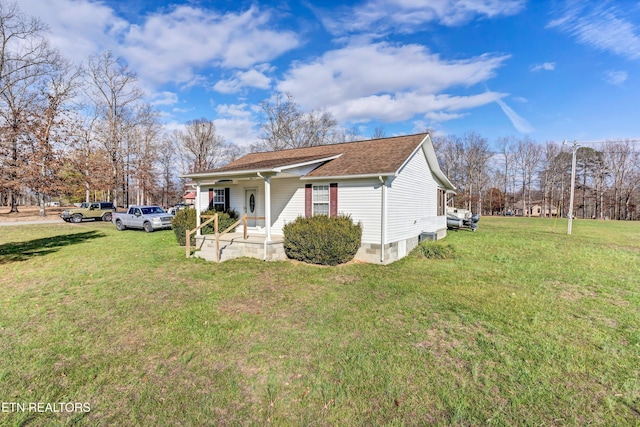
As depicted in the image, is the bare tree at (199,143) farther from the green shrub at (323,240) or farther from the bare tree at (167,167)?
the green shrub at (323,240)

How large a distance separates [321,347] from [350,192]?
260 inches

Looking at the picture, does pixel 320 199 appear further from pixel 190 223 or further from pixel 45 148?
pixel 45 148

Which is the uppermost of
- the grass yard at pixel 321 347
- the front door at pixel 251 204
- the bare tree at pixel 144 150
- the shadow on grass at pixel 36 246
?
the bare tree at pixel 144 150

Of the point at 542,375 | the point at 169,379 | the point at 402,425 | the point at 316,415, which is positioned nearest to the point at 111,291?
the point at 169,379

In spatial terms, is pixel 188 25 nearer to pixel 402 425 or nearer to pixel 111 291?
pixel 111 291

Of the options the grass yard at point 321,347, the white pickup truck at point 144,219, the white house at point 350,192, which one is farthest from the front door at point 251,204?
the white pickup truck at point 144,219

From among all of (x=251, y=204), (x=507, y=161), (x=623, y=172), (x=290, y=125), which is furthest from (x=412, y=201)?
(x=507, y=161)

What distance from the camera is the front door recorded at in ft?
41.4

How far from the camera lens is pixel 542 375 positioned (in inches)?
133

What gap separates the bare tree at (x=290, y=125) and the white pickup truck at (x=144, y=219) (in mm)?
20832

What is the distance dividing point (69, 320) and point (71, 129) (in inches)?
720

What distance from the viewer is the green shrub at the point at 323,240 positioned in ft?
29.1

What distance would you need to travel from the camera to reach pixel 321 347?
4.02m

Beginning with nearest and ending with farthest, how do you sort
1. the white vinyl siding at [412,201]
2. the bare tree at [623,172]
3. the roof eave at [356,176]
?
the roof eave at [356,176] < the white vinyl siding at [412,201] < the bare tree at [623,172]
